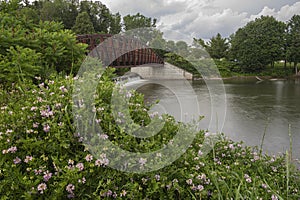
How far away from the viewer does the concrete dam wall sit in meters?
24.7

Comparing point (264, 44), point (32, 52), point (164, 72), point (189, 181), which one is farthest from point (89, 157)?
point (264, 44)

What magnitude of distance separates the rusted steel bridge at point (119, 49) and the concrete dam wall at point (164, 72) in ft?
12.4

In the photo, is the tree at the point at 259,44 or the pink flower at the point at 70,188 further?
the tree at the point at 259,44

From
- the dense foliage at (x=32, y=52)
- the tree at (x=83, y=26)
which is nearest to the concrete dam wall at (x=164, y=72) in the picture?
the tree at (x=83, y=26)

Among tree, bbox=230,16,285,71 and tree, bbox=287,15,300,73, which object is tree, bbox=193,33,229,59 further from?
tree, bbox=287,15,300,73

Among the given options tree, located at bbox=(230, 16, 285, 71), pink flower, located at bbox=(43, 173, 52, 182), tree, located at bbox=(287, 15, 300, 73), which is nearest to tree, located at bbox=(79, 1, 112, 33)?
tree, located at bbox=(230, 16, 285, 71)

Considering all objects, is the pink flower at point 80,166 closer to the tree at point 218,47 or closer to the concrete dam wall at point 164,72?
the concrete dam wall at point 164,72

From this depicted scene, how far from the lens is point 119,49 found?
13.9 metres

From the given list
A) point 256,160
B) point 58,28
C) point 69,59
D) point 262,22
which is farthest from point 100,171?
point 262,22

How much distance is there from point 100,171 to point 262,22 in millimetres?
36326

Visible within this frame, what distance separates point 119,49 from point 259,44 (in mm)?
24136

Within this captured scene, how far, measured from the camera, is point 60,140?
1591mm

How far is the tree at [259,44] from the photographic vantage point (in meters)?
30.4

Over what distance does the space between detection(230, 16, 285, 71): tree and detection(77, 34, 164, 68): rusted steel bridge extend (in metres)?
15.3
